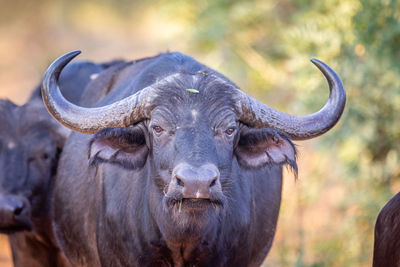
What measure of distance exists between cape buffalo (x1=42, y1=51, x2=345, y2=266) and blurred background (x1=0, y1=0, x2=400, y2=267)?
1.41 ft

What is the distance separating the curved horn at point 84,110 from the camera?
432 cm

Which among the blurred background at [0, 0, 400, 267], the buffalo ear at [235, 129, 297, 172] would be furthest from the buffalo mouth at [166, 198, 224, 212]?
the blurred background at [0, 0, 400, 267]

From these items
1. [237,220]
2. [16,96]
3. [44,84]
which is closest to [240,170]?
[237,220]

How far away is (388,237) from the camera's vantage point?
474 centimetres

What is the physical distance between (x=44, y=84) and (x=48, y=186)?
7.60 feet

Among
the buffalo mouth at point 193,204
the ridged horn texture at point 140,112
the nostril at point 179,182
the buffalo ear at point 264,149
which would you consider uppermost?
→ the ridged horn texture at point 140,112

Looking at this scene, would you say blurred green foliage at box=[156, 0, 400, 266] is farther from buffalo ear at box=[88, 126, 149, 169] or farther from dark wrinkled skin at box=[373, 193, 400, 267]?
buffalo ear at box=[88, 126, 149, 169]

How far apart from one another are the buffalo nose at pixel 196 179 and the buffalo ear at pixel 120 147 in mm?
734

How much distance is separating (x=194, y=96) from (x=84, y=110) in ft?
2.75

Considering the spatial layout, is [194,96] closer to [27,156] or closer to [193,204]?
[193,204]

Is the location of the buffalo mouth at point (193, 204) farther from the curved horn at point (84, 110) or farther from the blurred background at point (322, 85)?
the blurred background at point (322, 85)

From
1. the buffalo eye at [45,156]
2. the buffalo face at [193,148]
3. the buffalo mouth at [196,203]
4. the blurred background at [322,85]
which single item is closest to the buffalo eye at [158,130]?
the buffalo face at [193,148]

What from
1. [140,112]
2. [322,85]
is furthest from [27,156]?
[322,85]

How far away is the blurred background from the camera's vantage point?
8219 mm
